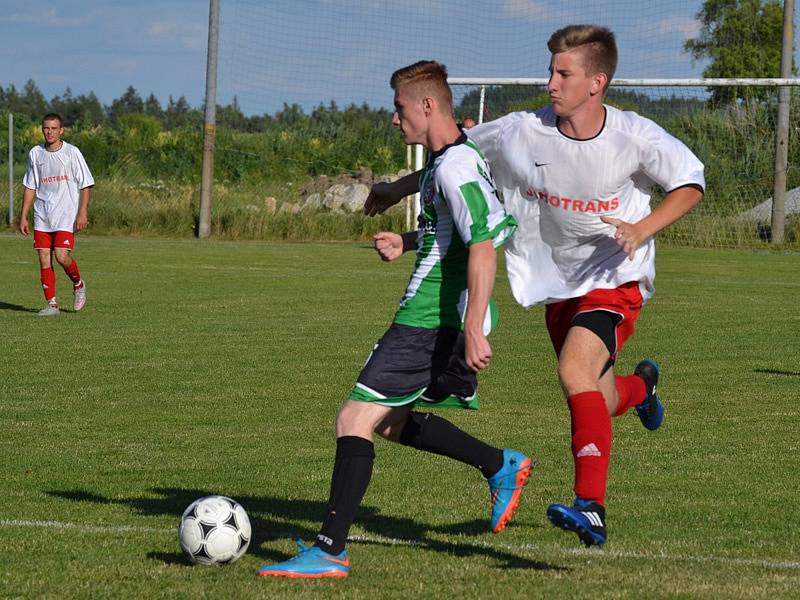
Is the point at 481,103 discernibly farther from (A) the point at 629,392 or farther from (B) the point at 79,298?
(A) the point at 629,392

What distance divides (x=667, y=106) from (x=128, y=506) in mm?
21174

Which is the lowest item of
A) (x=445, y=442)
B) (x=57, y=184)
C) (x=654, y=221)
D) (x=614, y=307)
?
(x=445, y=442)

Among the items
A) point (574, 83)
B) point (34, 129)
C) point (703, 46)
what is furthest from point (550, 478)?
point (703, 46)

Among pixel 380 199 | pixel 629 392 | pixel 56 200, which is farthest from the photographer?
pixel 56 200

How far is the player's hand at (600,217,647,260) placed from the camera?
4793 mm

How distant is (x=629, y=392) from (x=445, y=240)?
1.64 metres

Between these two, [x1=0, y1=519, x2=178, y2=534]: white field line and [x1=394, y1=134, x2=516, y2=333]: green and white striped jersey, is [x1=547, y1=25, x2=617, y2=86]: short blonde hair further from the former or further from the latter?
[x1=0, y1=519, x2=178, y2=534]: white field line

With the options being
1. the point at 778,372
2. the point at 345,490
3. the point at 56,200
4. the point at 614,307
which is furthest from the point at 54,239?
the point at 345,490

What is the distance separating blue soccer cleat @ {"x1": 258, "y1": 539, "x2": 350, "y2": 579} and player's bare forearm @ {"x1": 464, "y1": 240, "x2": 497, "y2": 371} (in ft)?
2.62

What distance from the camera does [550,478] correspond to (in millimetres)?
6434

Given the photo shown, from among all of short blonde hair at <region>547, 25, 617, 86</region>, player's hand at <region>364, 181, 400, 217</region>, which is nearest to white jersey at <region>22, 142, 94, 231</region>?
player's hand at <region>364, 181, 400, 217</region>

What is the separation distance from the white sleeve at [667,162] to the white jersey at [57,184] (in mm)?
Answer: 10325

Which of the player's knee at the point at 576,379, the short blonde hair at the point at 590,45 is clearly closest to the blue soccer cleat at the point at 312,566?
the player's knee at the point at 576,379

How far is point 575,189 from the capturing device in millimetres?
5293
